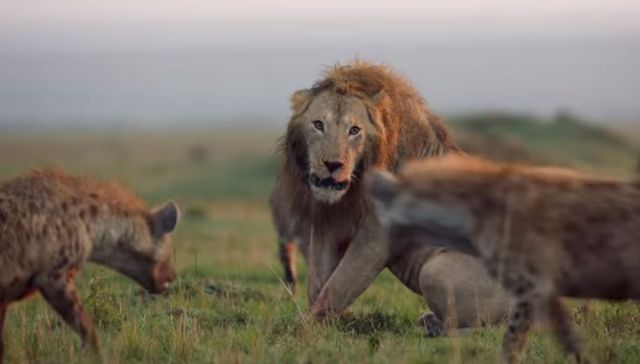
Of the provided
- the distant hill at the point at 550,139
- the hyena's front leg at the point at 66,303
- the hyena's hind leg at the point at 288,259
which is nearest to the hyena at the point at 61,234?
the hyena's front leg at the point at 66,303

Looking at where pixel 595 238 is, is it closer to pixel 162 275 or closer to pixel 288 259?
pixel 162 275

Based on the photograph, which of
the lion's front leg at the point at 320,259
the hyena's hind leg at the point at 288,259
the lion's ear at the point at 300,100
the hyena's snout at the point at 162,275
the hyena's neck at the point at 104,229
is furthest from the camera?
the hyena's hind leg at the point at 288,259

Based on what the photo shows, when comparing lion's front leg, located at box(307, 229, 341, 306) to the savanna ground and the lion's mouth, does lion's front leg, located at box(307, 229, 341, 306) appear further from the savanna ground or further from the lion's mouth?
the lion's mouth

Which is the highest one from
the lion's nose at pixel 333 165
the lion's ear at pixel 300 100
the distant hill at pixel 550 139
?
the lion's ear at pixel 300 100

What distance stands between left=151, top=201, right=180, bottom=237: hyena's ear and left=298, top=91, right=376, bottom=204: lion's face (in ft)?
2.73

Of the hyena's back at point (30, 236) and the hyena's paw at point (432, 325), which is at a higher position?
the hyena's back at point (30, 236)

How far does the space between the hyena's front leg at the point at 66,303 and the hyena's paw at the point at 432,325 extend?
195 cm

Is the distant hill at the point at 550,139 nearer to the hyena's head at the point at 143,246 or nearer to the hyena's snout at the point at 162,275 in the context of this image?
the hyena's snout at the point at 162,275

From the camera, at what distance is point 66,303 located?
5.50 m

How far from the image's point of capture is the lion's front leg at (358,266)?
20.8 ft

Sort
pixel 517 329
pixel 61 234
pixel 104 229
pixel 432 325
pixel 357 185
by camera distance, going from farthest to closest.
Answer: pixel 432 325, pixel 357 185, pixel 104 229, pixel 61 234, pixel 517 329

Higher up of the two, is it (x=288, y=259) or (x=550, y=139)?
(x=288, y=259)

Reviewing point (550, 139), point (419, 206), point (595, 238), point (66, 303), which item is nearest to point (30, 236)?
point (66, 303)

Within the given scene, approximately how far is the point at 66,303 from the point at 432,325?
214 centimetres
